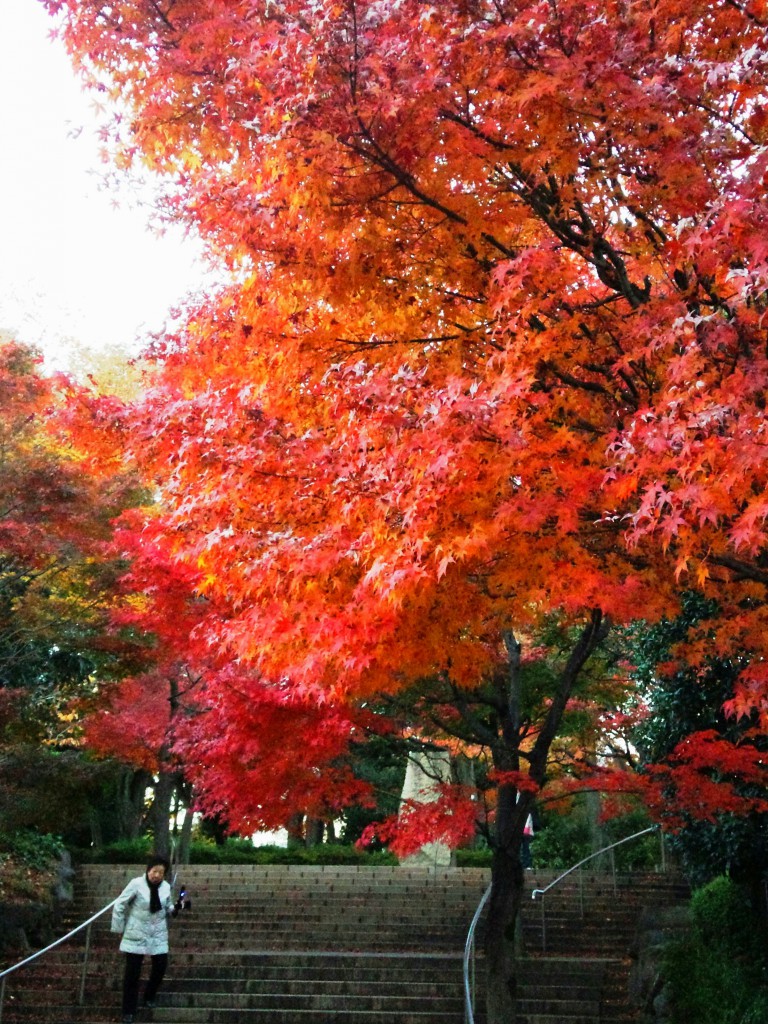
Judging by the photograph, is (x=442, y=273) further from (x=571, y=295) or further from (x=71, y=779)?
(x=71, y=779)

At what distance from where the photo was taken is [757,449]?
12.1 ft

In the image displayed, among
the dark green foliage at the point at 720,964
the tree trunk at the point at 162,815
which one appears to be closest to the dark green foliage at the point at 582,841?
the tree trunk at the point at 162,815

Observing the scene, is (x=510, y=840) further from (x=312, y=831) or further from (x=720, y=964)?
(x=312, y=831)

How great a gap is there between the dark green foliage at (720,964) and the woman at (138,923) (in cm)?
479

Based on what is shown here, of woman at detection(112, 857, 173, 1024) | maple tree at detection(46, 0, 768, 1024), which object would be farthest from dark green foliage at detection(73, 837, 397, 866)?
maple tree at detection(46, 0, 768, 1024)

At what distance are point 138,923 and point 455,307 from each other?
5920 mm

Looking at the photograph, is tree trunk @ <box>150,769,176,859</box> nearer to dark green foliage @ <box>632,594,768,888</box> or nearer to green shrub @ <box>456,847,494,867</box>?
green shrub @ <box>456,847,494,867</box>

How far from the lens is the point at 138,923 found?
28.4 ft

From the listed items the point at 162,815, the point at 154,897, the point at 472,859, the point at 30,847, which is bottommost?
the point at 154,897

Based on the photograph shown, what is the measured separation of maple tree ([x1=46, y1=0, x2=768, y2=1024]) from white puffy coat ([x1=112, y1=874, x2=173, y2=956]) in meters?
3.65

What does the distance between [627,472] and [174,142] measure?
→ 3094mm

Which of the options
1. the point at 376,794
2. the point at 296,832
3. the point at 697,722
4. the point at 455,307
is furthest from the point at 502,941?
the point at 296,832

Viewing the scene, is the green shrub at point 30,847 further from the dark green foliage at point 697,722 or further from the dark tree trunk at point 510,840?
the dark green foliage at point 697,722

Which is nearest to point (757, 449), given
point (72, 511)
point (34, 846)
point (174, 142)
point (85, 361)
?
point (174, 142)
